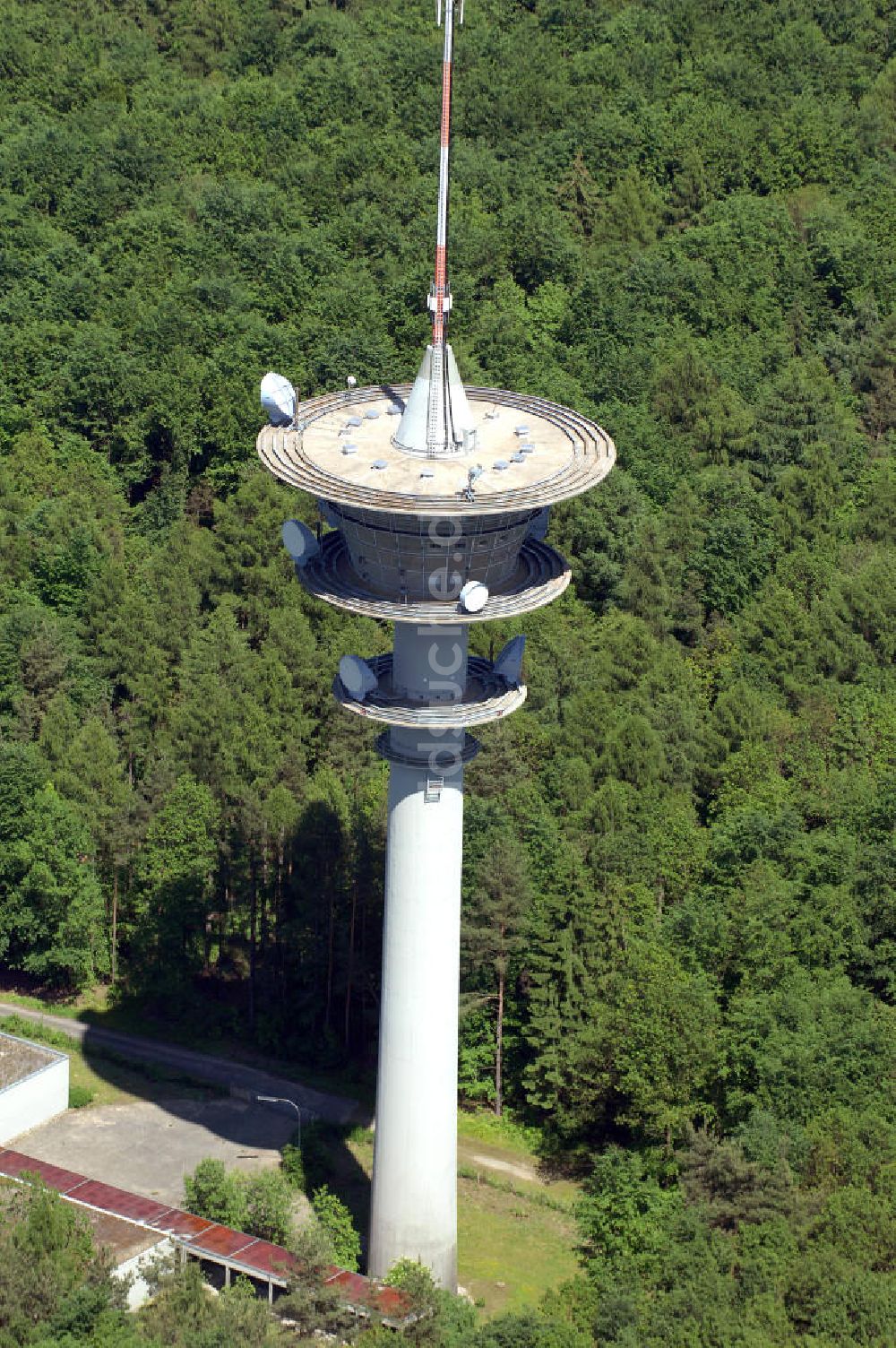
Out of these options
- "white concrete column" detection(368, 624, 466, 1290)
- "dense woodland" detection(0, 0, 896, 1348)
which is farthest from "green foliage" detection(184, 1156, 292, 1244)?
"dense woodland" detection(0, 0, 896, 1348)

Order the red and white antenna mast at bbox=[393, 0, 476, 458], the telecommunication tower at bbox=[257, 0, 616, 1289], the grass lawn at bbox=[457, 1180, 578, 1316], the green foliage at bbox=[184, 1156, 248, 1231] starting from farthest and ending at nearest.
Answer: the grass lawn at bbox=[457, 1180, 578, 1316] < the green foliage at bbox=[184, 1156, 248, 1231] < the red and white antenna mast at bbox=[393, 0, 476, 458] < the telecommunication tower at bbox=[257, 0, 616, 1289]

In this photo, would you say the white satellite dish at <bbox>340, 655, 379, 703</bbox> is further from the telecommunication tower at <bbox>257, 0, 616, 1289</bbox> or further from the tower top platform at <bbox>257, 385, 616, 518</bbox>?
the tower top platform at <bbox>257, 385, 616, 518</bbox>

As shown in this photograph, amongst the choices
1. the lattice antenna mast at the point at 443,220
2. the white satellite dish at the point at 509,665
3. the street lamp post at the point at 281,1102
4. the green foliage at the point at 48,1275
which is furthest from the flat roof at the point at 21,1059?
the lattice antenna mast at the point at 443,220

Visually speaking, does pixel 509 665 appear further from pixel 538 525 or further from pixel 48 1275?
pixel 48 1275

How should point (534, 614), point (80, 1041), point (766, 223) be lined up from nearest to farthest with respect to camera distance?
point (80, 1041)
point (534, 614)
point (766, 223)

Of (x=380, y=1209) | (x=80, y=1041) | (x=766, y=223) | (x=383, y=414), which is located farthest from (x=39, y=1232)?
(x=766, y=223)

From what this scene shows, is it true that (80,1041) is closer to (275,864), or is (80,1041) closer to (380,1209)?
(275,864)

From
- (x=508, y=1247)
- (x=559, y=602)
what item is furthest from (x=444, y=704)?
(x=559, y=602)
